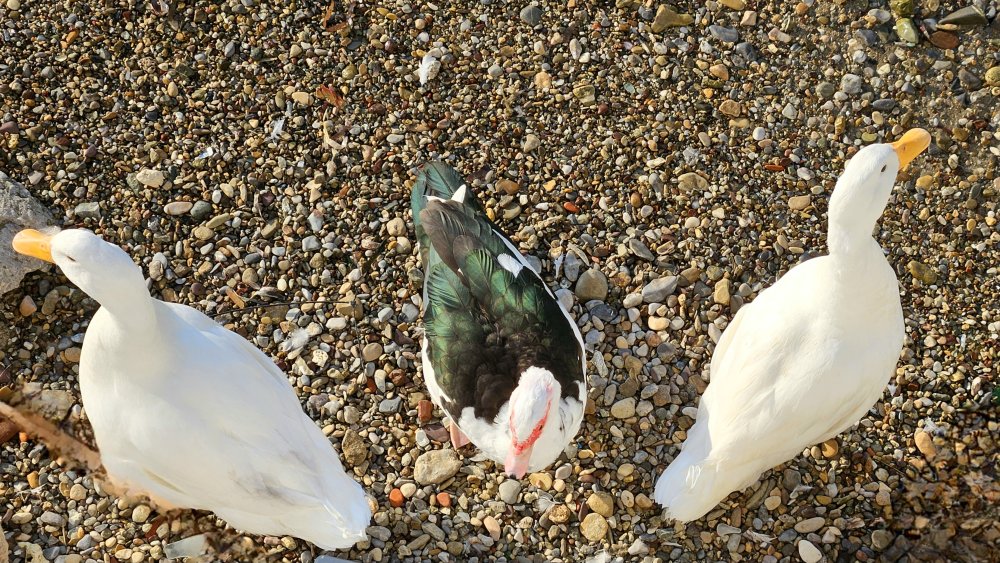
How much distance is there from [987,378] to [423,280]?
271 cm

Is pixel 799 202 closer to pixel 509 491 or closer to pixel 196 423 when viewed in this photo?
pixel 509 491

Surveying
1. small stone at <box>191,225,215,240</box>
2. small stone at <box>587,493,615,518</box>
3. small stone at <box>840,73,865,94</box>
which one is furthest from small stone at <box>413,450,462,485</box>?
small stone at <box>840,73,865,94</box>

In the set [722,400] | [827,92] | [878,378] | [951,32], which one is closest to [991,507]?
[878,378]

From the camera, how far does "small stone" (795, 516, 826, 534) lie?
3672 mm

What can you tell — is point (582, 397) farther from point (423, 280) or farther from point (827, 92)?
point (827, 92)

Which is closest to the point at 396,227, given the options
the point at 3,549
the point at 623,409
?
the point at 623,409

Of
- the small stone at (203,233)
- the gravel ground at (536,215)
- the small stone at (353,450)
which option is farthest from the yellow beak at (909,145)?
the small stone at (203,233)

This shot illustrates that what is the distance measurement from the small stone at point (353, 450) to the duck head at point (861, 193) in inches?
86.9

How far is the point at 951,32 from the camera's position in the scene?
184 inches

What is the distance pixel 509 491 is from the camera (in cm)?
374

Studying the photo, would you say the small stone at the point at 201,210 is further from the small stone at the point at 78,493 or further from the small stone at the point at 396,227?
the small stone at the point at 78,493

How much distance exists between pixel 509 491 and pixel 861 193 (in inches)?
75.9

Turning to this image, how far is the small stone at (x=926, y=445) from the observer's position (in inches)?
149

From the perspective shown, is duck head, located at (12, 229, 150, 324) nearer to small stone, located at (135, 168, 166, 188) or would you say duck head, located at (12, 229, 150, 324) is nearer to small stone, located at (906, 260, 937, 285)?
small stone, located at (135, 168, 166, 188)
